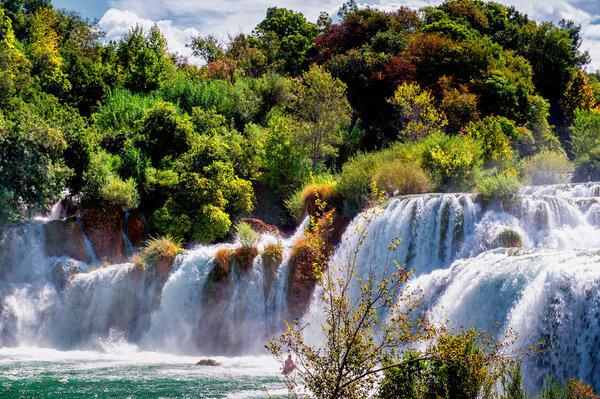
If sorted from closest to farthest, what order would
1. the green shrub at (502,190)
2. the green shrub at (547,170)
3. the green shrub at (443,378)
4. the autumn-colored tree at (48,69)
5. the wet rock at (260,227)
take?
the green shrub at (443,378)
the green shrub at (502,190)
the wet rock at (260,227)
the green shrub at (547,170)
the autumn-colored tree at (48,69)

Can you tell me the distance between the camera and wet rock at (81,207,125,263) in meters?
23.5

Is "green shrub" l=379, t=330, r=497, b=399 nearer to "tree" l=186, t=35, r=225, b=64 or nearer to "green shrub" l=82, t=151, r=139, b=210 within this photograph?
"green shrub" l=82, t=151, r=139, b=210

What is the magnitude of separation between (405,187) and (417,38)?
1819 centimetres

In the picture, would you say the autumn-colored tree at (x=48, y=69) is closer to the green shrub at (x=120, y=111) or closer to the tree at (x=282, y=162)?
the green shrub at (x=120, y=111)

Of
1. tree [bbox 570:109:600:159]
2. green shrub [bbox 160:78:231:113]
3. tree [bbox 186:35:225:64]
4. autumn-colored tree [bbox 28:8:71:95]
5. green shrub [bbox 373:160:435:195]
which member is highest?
tree [bbox 186:35:225:64]

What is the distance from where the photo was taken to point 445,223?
18.8 meters

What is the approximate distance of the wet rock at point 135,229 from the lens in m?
24.7

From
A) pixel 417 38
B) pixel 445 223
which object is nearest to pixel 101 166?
pixel 445 223

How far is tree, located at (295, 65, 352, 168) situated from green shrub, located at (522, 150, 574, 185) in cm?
1086

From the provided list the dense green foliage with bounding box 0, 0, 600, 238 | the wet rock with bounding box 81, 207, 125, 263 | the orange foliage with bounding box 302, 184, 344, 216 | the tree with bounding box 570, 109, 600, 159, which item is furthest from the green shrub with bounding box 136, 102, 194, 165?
the tree with bounding box 570, 109, 600, 159

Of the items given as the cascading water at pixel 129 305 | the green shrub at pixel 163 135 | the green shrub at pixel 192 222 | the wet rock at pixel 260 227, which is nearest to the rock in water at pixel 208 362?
the cascading water at pixel 129 305

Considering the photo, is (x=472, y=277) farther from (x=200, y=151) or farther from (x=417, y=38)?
(x=417, y=38)

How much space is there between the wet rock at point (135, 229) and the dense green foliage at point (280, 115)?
1.65ft

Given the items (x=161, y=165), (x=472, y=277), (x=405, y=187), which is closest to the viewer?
(x=472, y=277)
